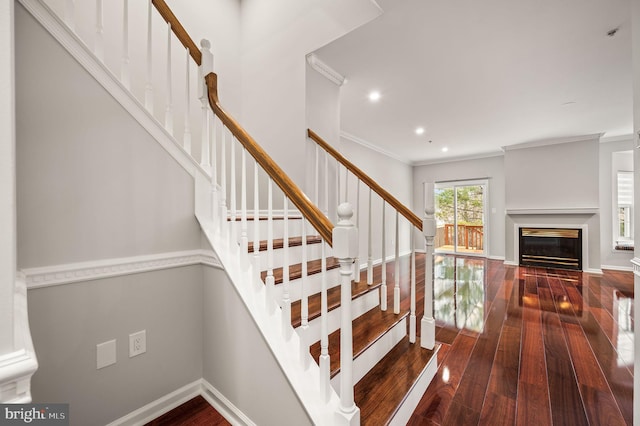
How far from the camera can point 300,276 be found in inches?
67.1

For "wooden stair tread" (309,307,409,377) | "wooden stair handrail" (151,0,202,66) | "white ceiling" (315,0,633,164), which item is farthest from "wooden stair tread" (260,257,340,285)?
"white ceiling" (315,0,633,164)

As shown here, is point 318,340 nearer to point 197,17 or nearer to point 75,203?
point 75,203

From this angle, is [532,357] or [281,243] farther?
[532,357]

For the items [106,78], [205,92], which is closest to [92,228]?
[106,78]

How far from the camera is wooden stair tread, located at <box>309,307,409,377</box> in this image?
1429 mm

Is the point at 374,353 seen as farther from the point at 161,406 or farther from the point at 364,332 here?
the point at 161,406

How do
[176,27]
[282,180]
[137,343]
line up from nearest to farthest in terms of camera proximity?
[282,180] < [137,343] < [176,27]

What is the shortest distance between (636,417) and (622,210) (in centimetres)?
635

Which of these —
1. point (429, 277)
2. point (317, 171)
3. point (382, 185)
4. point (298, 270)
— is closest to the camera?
point (298, 270)

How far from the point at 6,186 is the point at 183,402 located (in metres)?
1.53

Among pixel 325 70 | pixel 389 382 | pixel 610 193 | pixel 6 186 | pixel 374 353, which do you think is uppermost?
pixel 325 70

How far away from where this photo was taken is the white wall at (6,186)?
0.70m

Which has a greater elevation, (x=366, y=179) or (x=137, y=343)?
(x=366, y=179)

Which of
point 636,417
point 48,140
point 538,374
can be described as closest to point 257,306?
point 48,140
